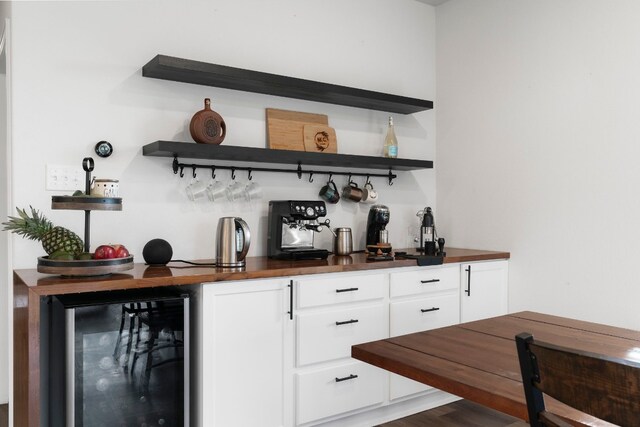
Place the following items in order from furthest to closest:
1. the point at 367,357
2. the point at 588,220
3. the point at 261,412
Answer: the point at 588,220
the point at 261,412
the point at 367,357

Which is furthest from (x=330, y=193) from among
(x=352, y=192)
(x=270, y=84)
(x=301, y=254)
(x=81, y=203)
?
(x=81, y=203)

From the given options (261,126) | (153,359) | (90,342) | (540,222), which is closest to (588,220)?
(540,222)

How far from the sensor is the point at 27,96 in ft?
8.22

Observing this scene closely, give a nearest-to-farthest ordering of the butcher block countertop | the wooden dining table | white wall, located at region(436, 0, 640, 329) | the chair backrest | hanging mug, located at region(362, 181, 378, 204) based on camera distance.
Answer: the chair backrest < the wooden dining table < the butcher block countertop < white wall, located at region(436, 0, 640, 329) < hanging mug, located at region(362, 181, 378, 204)

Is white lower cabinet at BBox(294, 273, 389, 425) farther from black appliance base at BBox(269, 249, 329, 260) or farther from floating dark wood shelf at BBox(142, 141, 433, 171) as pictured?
floating dark wood shelf at BBox(142, 141, 433, 171)

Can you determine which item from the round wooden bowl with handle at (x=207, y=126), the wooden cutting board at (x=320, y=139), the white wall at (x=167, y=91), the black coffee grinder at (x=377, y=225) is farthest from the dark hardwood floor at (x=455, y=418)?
the round wooden bowl with handle at (x=207, y=126)

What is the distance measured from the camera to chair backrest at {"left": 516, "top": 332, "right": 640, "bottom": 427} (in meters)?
0.92

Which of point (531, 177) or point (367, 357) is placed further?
point (531, 177)

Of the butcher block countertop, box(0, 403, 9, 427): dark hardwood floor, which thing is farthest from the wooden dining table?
box(0, 403, 9, 427): dark hardwood floor

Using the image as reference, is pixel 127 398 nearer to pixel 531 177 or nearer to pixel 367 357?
pixel 367 357

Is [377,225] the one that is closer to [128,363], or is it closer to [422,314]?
[422,314]

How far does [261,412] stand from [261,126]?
5.23 ft

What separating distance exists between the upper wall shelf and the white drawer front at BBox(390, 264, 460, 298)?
1113 millimetres

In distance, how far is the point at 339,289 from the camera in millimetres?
2732
